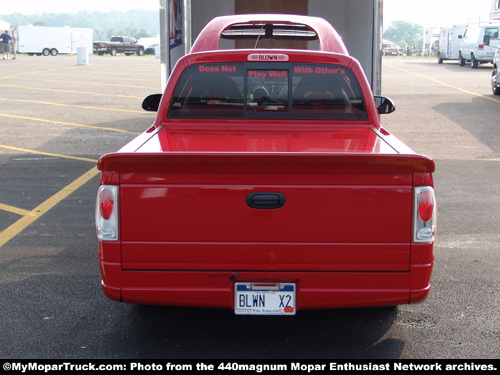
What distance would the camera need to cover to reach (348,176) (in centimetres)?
381

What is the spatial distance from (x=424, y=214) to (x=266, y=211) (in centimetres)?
88

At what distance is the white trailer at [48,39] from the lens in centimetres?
5550

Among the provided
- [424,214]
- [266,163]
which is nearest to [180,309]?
[266,163]

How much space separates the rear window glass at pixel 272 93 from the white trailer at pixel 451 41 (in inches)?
1416

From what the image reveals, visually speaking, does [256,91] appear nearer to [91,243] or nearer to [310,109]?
[310,109]

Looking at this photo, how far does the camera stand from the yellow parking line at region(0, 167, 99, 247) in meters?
6.79

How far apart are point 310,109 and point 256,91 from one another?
0.45 metres

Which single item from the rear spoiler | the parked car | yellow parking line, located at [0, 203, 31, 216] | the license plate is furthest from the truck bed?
the parked car

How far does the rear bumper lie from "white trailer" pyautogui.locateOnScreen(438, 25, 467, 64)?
3770 cm

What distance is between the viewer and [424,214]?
3877 millimetres

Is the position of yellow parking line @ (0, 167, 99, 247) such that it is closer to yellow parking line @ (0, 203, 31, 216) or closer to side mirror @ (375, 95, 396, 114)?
yellow parking line @ (0, 203, 31, 216)

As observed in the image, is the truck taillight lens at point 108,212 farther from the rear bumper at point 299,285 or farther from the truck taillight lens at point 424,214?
the truck taillight lens at point 424,214

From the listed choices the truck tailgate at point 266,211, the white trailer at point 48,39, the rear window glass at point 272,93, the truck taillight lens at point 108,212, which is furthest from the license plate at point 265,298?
the white trailer at point 48,39
